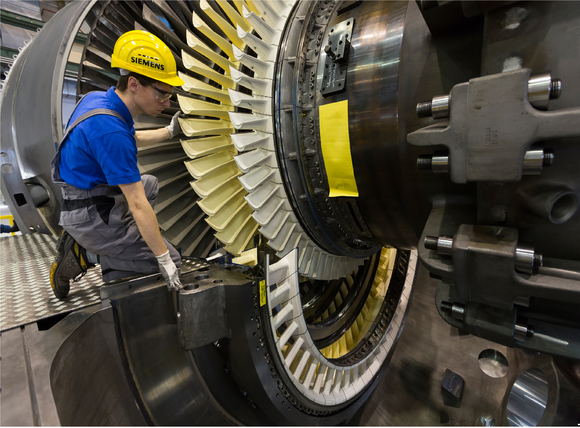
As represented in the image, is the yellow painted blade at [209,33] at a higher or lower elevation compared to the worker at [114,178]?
higher

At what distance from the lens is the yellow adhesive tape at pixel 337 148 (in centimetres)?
120

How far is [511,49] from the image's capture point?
75 cm

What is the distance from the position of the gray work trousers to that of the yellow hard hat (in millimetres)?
517

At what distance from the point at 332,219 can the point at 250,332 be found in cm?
66

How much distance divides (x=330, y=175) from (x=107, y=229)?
3.25 feet

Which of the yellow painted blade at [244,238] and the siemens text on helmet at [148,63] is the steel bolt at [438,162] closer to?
the yellow painted blade at [244,238]

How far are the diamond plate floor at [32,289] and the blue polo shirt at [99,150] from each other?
462 mm

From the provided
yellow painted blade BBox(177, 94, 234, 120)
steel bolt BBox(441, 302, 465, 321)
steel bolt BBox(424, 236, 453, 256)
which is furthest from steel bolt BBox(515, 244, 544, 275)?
yellow painted blade BBox(177, 94, 234, 120)

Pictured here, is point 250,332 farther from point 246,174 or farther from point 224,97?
point 224,97

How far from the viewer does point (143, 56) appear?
4.01 feet

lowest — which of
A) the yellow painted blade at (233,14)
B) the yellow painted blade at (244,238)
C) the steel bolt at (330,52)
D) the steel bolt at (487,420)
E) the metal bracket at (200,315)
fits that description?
the steel bolt at (487,420)

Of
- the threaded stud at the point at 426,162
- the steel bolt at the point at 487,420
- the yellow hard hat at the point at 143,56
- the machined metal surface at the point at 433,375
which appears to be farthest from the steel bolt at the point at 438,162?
the steel bolt at the point at 487,420

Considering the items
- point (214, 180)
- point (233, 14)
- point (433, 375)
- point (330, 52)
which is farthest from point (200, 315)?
point (433, 375)

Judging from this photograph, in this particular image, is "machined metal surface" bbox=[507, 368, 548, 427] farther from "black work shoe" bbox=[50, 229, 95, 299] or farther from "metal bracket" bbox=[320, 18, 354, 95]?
"black work shoe" bbox=[50, 229, 95, 299]
